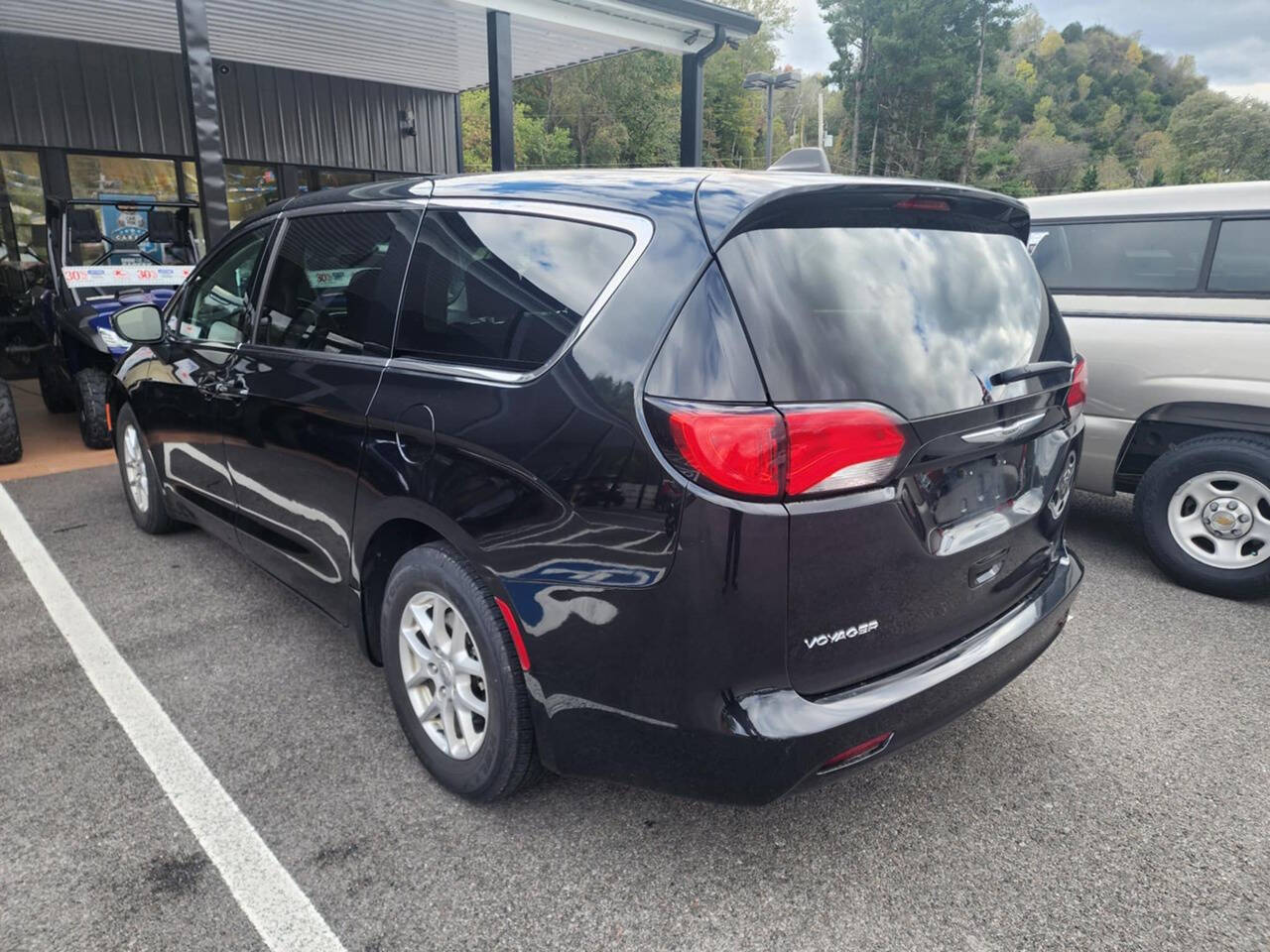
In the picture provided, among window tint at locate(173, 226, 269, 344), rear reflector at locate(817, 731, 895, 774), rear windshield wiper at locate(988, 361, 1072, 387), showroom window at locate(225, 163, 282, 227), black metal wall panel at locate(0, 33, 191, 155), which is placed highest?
A: black metal wall panel at locate(0, 33, 191, 155)

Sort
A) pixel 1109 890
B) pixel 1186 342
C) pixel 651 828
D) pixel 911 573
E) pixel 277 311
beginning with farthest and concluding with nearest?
1. pixel 1186 342
2. pixel 277 311
3. pixel 651 828
4. pixel 1109 890
5. pixel 911 573

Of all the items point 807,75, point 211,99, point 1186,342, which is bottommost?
point 1186,342

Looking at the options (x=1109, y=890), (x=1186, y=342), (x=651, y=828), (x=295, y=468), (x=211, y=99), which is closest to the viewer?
(x=1109, y=890)

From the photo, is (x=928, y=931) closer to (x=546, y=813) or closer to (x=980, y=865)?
(x=980, y=865)

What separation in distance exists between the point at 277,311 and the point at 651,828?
7.27 ft

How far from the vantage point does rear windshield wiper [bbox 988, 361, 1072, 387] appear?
2148 millimetres

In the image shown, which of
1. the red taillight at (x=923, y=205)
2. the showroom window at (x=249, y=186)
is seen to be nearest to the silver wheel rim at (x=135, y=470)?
the red taillight at (x=923, y=205)

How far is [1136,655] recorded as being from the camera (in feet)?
11.0

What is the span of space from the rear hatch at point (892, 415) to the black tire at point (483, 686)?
75 centimetres

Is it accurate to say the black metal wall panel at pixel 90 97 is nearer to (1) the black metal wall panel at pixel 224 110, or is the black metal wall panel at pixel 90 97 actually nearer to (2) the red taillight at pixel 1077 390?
(1) the black metal wall panel at pixel 224 110

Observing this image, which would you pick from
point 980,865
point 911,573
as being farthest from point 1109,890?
point 911,573

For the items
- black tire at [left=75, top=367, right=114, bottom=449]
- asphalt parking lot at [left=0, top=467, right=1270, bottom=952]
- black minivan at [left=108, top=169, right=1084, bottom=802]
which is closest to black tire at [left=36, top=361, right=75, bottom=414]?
black tire at [left=75, top=367, right=114, bottom=449]

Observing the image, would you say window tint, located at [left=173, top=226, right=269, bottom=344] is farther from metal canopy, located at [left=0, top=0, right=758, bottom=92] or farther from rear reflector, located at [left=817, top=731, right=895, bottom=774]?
metal canopy, located at [left=0, top=0, right=758, bottom=92]

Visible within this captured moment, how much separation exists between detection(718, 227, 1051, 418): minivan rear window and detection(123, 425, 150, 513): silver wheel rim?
3.83 metres
